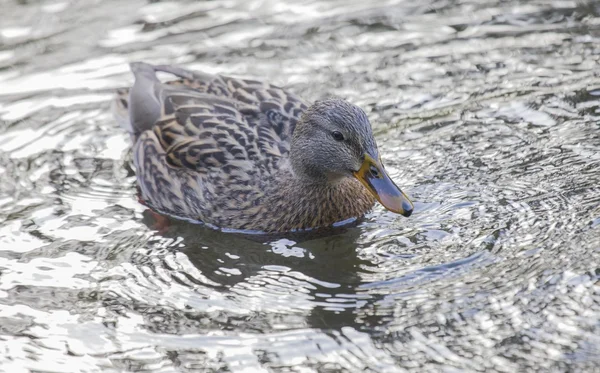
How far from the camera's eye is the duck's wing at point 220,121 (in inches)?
337

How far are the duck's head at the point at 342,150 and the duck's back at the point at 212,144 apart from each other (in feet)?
1.35

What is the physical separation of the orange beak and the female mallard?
2cm

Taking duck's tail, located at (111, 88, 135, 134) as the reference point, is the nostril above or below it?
below

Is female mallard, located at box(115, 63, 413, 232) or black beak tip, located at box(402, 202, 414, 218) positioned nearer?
black beak tip, located at box(402, 202, 414, 218)

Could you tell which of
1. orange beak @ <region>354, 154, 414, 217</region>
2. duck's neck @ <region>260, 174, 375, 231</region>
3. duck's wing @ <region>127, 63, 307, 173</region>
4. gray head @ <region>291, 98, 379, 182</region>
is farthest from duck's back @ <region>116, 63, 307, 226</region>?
orange beak @ <region>354, 154, 414, 217</region>

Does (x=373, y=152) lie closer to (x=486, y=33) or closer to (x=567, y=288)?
(x=567, y=288)

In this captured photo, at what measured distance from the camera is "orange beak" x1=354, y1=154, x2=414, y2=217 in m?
7.49

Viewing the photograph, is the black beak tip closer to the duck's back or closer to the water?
the water

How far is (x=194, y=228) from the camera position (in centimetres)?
866

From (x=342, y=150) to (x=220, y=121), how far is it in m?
1.35

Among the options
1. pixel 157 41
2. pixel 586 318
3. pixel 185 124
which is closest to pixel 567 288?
pixel 586 318

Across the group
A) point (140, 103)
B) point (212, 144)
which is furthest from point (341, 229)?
point (140, 103)

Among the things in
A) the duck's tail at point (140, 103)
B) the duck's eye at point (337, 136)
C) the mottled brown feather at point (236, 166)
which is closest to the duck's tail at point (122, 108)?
the duck's tail at point (140, 103)

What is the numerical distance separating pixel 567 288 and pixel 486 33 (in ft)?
16.2
